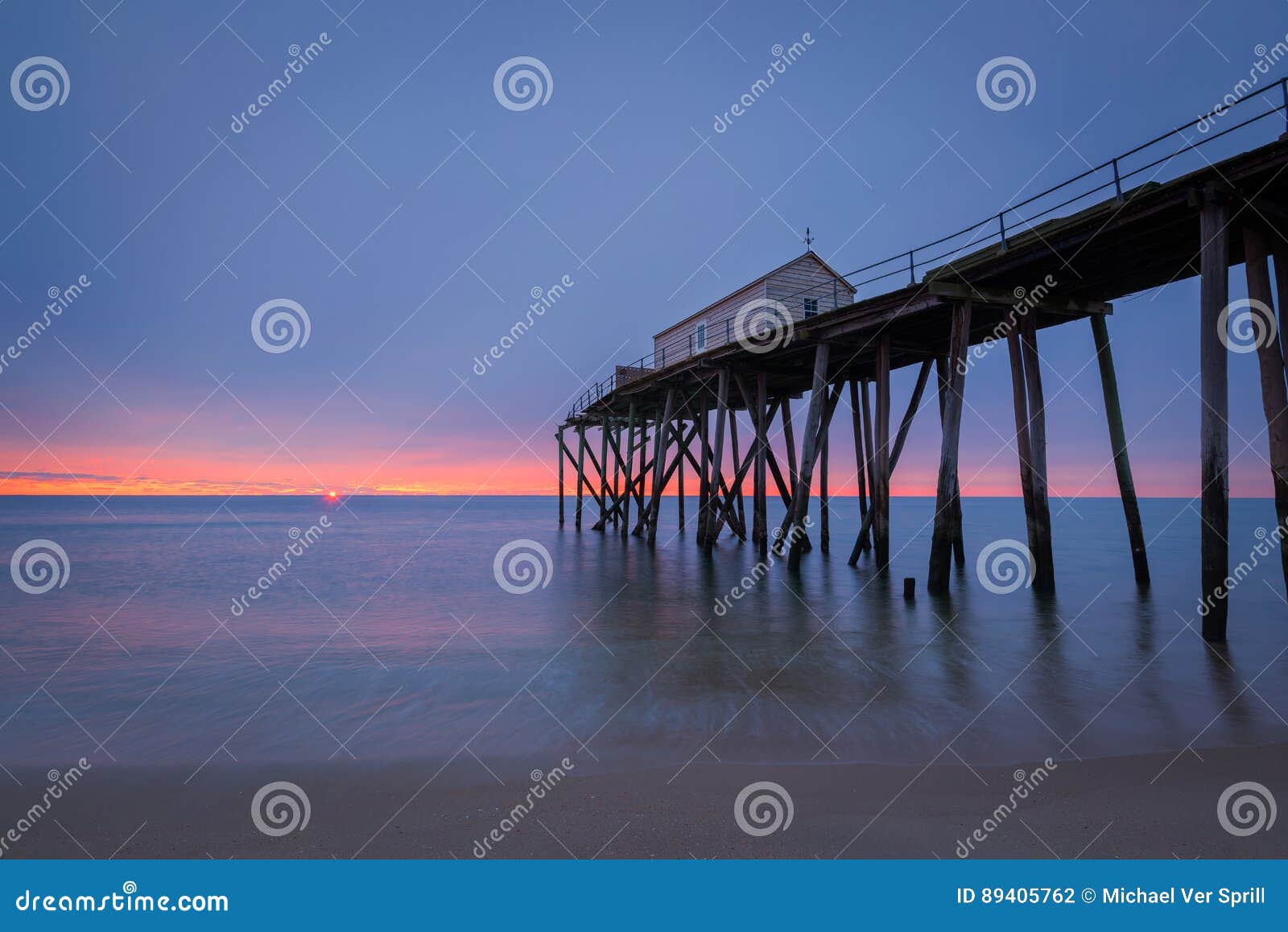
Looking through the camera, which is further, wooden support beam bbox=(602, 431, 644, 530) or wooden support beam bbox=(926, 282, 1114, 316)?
wooden support beam bbox=(602, 431, 644, 530)

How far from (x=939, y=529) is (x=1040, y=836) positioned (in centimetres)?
913

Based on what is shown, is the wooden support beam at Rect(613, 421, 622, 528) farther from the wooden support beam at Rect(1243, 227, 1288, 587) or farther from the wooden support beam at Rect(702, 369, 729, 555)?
the wooden support beam at Rect(1243, 227, 1288, 587)

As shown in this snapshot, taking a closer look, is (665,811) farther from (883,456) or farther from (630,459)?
(630,459)

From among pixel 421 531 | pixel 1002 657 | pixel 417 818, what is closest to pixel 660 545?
pixel 1002 657

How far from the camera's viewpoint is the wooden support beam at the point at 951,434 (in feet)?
38.2

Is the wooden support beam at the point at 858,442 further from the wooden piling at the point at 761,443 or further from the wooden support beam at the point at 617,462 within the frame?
the wooden support beam at the point at 617,462

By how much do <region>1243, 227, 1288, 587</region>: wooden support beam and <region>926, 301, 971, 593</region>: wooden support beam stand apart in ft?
13.2

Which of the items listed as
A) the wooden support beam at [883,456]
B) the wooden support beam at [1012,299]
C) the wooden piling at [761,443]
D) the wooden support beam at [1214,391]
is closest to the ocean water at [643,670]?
the wooden support beam at [883,456]

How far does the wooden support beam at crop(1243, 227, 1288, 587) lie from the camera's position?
7.94 metres

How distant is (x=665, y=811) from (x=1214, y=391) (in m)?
8.68

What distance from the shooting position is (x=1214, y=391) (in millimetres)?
7824

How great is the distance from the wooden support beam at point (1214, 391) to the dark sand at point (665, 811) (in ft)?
12.4

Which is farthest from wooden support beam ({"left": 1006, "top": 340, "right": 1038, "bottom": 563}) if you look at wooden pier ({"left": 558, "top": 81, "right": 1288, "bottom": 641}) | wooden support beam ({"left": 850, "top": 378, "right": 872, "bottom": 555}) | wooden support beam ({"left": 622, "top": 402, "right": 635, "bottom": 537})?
wooden support beam ({"left": 622, "top": 402, "right": 635, "bottom": 537})

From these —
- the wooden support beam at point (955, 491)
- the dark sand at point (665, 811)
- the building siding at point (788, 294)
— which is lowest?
the dark sand at point (665, 811)
